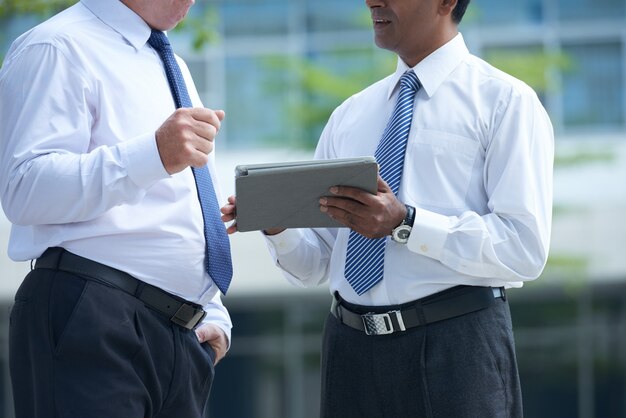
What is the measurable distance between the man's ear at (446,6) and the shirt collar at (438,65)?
0.32ft

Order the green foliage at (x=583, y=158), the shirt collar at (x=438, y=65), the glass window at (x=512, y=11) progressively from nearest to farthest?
the shirt collar at (x=438, y=65) → the green foliage at (x=583, y=158) → the glass window at (x=512, y=11)

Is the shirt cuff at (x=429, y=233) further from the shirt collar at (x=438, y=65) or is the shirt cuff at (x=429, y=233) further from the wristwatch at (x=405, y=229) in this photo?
the shirt collar at (x=438, y=65)

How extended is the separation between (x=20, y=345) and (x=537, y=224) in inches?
62.0

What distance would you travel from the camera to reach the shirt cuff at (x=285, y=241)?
3873mm

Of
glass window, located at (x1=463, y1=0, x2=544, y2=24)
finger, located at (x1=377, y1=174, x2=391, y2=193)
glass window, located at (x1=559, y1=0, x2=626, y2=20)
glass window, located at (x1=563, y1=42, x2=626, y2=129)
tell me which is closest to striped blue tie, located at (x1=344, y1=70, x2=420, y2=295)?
finger, located at (x1=377, y1=174, x2=391, y2=193)

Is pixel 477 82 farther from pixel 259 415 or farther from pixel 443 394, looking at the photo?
pixel 259 415

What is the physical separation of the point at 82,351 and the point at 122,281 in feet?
0.77

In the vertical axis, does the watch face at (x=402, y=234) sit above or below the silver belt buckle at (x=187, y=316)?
above

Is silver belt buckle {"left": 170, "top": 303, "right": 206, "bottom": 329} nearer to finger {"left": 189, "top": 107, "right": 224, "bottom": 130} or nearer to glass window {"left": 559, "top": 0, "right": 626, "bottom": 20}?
finger {"left": 189, "top": 107, "right": 224, "bottom": 130}

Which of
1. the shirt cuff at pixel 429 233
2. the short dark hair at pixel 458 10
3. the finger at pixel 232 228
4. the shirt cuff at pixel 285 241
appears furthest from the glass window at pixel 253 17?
the shirt cuff at pixel 429 233

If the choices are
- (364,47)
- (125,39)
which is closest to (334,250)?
(125,39)

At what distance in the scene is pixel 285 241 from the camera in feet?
12.7

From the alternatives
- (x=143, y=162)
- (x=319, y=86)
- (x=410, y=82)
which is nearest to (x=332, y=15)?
(x=319, y=86)

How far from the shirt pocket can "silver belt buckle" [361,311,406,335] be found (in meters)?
0.37
